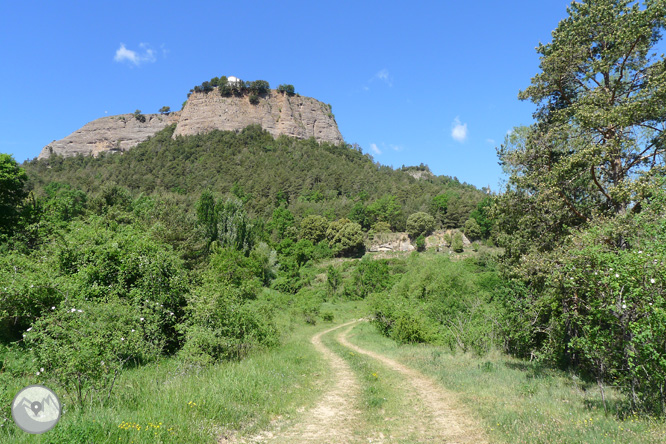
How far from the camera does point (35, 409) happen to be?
2662 millimetres

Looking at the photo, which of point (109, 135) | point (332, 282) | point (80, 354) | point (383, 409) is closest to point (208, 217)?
point (332, 282)

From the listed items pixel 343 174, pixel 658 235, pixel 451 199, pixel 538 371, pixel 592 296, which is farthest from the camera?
pixel 343 174

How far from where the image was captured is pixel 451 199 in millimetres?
87938

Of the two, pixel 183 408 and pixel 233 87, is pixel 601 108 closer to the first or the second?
pixel 183 408

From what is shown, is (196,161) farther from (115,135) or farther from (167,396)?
(167,396)

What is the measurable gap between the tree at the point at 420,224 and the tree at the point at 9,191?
6785 centimetres

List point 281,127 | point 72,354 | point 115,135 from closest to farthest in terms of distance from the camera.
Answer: point 72,354
point 281,127
point 115,135

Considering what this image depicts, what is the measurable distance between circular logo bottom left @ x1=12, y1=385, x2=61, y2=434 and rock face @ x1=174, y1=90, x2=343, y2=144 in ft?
465

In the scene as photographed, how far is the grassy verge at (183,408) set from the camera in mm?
4570

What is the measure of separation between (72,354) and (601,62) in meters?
15.1

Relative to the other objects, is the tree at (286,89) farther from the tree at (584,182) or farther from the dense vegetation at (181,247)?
the tree at (584,182)

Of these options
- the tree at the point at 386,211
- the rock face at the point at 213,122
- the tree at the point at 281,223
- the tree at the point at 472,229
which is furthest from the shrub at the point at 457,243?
the rock face at the point at 213,122

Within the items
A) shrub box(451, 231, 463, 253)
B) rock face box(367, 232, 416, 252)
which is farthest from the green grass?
rock face box(367, 232, 416, 252)

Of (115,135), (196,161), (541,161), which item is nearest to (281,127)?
(196,161)
